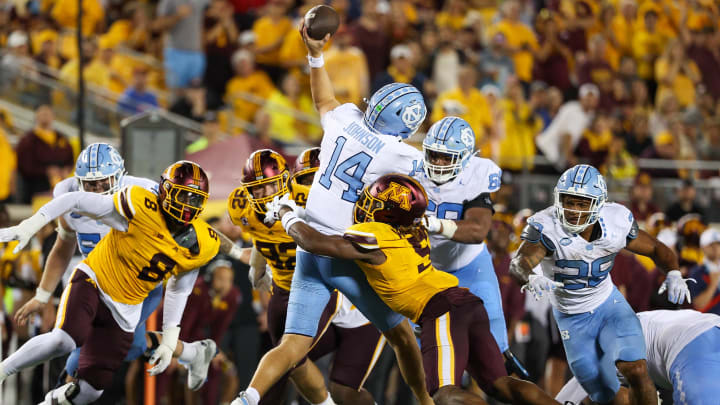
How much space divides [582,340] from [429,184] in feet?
4.68

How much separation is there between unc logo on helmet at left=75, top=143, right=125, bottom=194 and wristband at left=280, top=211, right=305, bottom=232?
168 cm

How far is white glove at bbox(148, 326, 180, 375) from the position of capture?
760cm

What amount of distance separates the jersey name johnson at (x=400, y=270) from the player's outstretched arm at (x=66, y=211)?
1.59 meters

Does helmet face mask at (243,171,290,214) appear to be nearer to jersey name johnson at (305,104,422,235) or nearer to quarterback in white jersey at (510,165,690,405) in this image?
jersey name johnson at (305,104,422,235)

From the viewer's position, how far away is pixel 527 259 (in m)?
7.27

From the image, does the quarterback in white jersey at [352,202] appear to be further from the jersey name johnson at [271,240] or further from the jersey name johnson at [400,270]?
the jersey name johnson at [271,240]

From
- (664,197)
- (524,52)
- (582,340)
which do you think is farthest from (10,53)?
(582,340)

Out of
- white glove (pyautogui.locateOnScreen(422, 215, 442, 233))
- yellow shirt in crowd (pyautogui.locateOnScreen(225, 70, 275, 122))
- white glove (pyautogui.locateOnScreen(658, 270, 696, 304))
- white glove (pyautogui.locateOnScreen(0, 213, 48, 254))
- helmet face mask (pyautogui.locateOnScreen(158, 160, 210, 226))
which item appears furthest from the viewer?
yellow shirt in crowd (pyautogui.locateOnScreen(225, 70, 275, 122))

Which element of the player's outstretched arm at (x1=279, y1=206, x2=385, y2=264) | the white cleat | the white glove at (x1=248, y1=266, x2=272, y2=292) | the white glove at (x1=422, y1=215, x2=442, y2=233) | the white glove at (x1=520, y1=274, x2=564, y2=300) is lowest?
the white cleat

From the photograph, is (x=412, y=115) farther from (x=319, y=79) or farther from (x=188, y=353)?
(x=188, y=353)

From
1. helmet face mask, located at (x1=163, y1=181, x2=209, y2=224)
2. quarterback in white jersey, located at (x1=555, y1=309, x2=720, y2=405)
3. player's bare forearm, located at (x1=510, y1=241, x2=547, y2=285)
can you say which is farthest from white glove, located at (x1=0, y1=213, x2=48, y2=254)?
quarterback in white jersey, located at (x1=555, y1=309, x2=720, y2=405)

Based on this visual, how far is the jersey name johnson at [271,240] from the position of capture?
7648 mm

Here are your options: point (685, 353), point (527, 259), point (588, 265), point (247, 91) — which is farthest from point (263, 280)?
point (247, 91)

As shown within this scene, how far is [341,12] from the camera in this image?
1531 cm
